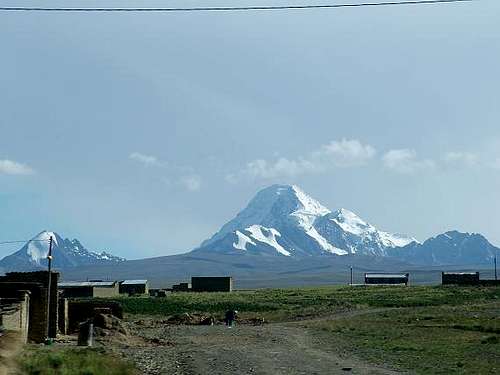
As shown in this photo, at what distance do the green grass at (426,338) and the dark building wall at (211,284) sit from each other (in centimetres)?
7453

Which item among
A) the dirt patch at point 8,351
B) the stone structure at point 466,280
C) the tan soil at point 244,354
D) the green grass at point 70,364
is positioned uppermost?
the stone structure at point 466,280

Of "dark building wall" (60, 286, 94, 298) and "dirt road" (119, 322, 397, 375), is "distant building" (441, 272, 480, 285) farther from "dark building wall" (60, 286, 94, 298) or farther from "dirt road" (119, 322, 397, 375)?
"dirt road" (119, 322, 397, 375)

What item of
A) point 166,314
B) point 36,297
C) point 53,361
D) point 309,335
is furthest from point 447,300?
point 53,361

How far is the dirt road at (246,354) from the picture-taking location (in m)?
35.5

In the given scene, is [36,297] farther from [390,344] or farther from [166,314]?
[166,314]

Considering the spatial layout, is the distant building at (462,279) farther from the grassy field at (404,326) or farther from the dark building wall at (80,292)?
the dark building wall at (80,292)

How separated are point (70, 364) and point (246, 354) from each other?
14.1 metres

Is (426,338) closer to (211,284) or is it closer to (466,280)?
(211,284)

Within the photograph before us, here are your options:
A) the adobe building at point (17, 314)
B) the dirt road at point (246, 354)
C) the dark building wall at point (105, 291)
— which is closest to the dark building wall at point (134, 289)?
the dark building wall at point (105, 291)

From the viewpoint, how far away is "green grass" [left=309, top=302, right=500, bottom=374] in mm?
37406

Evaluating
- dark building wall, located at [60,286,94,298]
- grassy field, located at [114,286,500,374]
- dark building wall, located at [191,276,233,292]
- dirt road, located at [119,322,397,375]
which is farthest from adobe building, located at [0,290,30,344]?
dark building wall, located at [191,276,233,292]

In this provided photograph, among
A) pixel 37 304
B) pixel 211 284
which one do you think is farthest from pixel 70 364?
pixel 211 284

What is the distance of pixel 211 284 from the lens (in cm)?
15550

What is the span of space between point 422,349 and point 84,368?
70.0 ft
